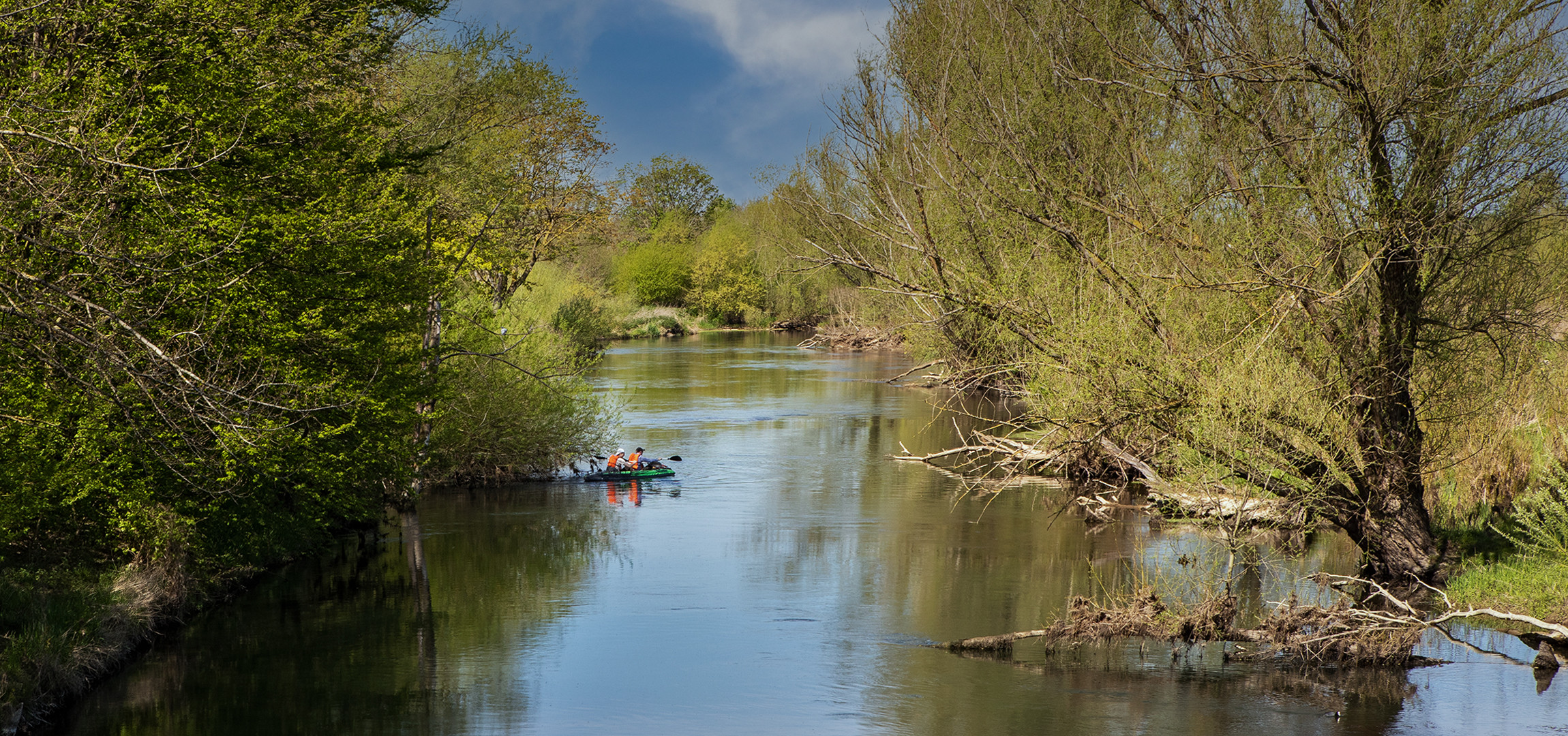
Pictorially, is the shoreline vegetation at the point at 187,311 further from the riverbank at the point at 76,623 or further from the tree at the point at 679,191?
the tree at the point at 679,191

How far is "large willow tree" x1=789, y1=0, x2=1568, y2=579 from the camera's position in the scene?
39.4ft

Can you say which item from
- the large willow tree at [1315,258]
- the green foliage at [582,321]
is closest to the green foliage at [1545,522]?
the large willow tree at [1315,258]

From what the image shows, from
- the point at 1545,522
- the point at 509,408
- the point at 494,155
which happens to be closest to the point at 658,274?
the point at 494,155

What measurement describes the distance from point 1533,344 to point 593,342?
4745cm

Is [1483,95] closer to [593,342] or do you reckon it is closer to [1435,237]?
[1435,237]

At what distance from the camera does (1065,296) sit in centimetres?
1530

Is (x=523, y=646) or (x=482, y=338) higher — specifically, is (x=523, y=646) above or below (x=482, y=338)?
below

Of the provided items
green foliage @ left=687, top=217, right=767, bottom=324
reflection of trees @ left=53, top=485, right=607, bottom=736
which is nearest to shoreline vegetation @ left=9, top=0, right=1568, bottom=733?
reflection of trees @ left=53, top=485, right=607, bottom=736

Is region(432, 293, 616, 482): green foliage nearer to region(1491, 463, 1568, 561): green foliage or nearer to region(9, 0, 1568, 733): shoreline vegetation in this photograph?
region(9, 0, 1568, 733): shoreline vegetation

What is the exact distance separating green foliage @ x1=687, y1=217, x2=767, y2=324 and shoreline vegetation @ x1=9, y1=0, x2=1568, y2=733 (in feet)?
233

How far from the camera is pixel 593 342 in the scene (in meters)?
57.9

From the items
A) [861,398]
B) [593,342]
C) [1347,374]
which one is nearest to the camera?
[1347,374]

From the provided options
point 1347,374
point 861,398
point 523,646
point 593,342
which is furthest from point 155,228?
point 593,342

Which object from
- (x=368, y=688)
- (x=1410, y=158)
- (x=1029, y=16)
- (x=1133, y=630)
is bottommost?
(x=368, y=688)
